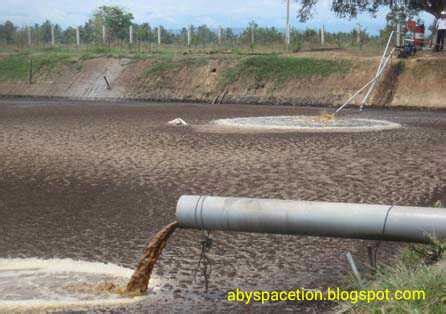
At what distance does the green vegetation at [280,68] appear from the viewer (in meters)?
34.9

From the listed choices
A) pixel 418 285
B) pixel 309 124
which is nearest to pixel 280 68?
pixel 309 124

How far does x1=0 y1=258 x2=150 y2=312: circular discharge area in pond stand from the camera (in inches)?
263

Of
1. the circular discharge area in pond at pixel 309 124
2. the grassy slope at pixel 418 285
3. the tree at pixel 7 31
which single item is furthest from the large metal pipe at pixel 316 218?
the tree at pixel 7 31

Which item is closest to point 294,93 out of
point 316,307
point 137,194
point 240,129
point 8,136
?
point 240,129

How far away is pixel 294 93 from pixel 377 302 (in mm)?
29425

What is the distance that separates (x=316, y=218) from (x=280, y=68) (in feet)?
99.4

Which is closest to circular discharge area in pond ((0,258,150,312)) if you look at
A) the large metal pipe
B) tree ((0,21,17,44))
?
the large metal pipe

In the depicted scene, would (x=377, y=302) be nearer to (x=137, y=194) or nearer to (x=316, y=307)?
(x=316, y=307)

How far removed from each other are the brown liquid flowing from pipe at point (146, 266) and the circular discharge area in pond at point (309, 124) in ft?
46.2

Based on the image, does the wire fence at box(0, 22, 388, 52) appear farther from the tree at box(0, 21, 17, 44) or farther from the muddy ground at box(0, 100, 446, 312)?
the muddy ground at box(0, 100, 446, 312)

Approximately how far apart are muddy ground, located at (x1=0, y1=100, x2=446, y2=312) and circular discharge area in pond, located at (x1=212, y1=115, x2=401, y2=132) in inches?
36.8

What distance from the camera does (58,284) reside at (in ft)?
24.0

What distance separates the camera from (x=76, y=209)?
10625 mm

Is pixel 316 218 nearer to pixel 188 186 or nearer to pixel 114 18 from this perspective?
pixel 188 186
